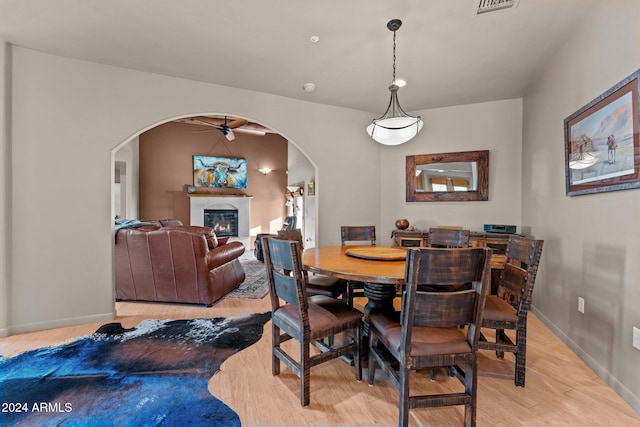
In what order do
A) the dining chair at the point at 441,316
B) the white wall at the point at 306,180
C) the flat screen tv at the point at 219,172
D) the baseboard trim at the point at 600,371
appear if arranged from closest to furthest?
the dining chair at the point at 441,316 → the baseboard trim at the point at 600,371 → the white wall at the point at 306,180 → the flat screen tv at the point at 219,172

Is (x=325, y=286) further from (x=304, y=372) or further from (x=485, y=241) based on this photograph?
(x=485, y=241)

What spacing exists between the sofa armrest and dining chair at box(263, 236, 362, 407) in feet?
5.56

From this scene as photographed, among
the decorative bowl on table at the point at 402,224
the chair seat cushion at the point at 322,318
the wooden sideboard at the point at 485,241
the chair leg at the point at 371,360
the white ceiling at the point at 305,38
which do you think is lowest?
the chair leg at the point at 371,360

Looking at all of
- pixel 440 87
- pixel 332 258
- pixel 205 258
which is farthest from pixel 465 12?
pixel 205 258

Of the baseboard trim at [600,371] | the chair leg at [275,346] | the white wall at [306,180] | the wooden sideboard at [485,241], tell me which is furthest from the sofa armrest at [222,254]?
the baseboard trim at [600,371]

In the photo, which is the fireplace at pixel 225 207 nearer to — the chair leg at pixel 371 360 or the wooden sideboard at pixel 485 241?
the wooden sideboard at pixel 485 241

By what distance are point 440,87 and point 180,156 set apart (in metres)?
6.45

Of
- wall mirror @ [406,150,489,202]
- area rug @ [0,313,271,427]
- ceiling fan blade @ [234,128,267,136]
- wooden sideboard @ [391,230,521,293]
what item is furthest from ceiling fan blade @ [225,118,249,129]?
area rug @ [0,313,271,427]

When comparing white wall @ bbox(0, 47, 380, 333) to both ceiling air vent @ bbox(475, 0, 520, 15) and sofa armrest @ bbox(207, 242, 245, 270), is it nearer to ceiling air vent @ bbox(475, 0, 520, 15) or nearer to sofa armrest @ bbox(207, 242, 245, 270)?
sofa armrest @ bbox(207, 242, 245, 270)

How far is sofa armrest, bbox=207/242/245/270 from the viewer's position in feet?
10.9

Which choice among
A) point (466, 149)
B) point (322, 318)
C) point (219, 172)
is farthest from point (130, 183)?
point (466, 149)

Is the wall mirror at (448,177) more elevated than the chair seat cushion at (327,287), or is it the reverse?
the wall mirror at (448,177)

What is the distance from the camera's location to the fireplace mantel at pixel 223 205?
733cm

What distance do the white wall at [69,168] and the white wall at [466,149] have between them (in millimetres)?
2740
